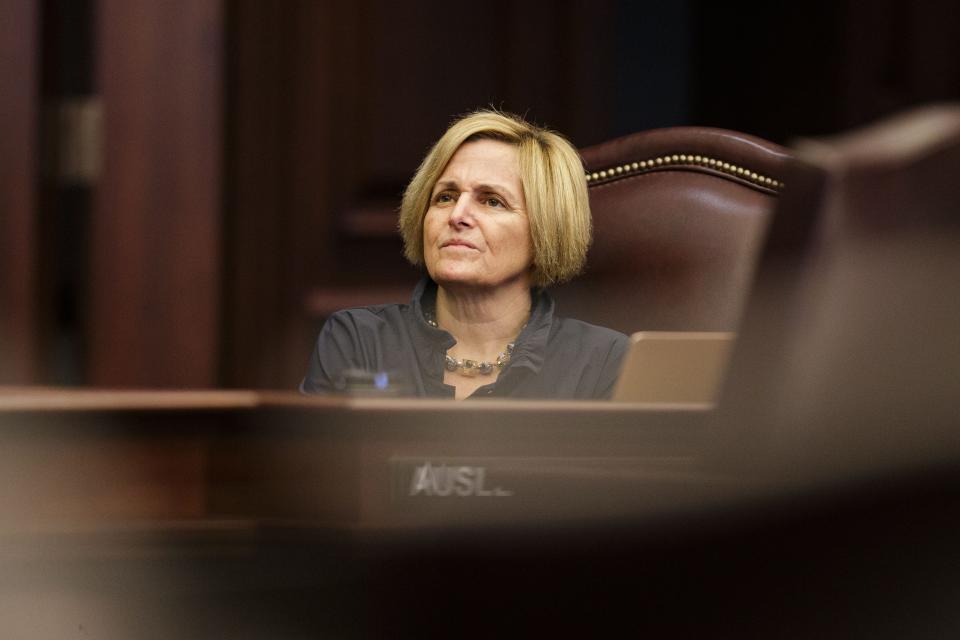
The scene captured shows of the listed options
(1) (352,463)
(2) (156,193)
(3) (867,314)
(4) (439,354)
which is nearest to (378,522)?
(1) (352,463)

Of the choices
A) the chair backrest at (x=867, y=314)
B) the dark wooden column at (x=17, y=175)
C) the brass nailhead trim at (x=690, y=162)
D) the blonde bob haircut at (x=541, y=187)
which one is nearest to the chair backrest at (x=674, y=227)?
the brass nailhead trim at (x=690, y=162)

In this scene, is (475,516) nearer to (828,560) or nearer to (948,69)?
(828,560)

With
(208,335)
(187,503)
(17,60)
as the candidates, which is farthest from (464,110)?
(187,503)

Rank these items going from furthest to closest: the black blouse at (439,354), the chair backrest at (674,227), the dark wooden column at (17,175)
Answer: the dark wooden column at (17,175) < the chair backrest at (674,227) < the black blouse at (439,354)

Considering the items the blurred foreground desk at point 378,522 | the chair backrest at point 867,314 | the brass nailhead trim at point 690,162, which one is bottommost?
the blurred foreground desk at point 378,522

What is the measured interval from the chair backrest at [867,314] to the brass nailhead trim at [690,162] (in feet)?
3.17

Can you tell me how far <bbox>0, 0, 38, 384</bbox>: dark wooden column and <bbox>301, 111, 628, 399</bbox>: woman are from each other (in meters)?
0.90

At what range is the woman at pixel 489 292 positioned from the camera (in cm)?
148

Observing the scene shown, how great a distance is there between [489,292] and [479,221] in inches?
3.8

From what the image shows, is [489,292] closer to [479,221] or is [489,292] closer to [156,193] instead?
[479,221]

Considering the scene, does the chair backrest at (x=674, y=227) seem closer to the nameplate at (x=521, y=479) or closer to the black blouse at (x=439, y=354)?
the black blouse at (x=439, y=354)

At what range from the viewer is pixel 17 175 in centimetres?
218

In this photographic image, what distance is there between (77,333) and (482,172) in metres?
1.10

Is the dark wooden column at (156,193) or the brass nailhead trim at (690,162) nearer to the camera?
the brass nailhead trim at (690,162)
